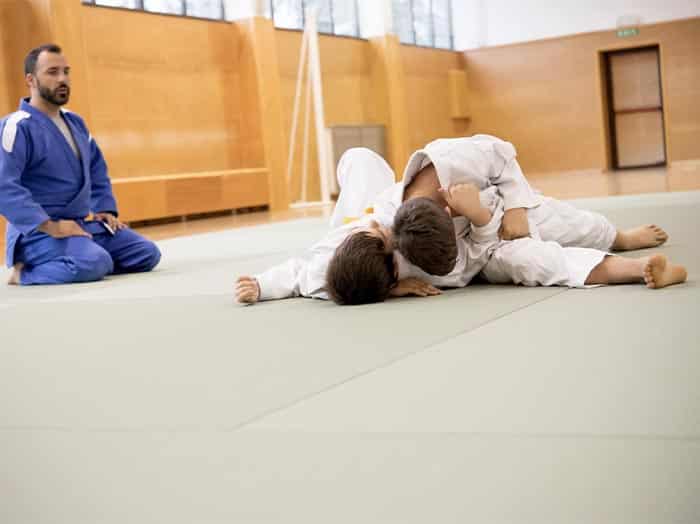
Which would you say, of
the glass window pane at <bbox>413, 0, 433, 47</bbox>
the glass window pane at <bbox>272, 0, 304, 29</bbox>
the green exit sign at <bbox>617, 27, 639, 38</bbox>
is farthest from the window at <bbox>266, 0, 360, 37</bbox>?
the green exit sign at <bbox>617, 27, 639, 38</bbox>

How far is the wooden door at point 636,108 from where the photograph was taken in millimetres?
19672

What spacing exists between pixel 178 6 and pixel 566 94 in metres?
9.68

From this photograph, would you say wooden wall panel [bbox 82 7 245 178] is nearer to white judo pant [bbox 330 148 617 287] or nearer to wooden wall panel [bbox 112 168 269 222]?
wooden wall panel [bbox 112 168 269 222]

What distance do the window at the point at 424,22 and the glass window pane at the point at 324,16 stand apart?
215 centimetres

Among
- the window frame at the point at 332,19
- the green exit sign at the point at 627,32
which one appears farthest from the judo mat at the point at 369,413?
the green exit sign at the point at 627,32

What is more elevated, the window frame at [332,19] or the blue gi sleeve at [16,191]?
the window frame at [332,19]

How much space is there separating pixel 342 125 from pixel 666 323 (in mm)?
15406

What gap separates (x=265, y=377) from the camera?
2559 millimetres

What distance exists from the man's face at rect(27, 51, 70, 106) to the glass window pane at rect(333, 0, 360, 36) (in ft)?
43.9

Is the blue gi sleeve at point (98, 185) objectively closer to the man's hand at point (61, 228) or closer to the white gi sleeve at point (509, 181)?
the man's hand at point (61, 228)

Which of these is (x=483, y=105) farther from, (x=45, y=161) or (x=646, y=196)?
(x=45, y=161)

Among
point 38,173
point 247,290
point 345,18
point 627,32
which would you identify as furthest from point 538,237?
point 627,32

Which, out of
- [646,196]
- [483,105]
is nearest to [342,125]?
[483,105]

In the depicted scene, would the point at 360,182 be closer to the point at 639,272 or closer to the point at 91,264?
the point at 639,272
